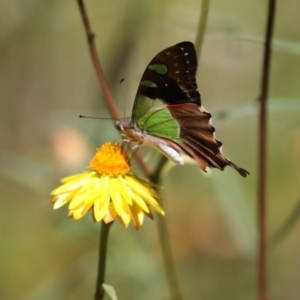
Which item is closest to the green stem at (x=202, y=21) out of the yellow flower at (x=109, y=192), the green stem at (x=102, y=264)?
the yellow flower at (x=109, y=192)

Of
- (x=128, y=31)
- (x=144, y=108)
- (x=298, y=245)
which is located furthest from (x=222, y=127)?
(x=144, y=108)

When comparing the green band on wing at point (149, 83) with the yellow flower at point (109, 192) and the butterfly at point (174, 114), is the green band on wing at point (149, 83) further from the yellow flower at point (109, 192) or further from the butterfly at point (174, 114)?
the yellow flower at point (109, 192)

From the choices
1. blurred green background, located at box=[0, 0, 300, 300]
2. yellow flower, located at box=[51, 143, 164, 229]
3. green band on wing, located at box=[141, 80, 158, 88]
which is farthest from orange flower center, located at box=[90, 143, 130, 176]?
blurred green background, located at box=[0, 0, 300, 300]

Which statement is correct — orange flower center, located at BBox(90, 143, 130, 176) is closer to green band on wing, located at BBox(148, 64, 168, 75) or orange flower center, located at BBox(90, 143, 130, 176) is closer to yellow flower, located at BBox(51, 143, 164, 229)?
yellow flower, located at BBox(51, 143, 164, 229)

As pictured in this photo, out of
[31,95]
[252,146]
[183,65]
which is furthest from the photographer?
[31,95]

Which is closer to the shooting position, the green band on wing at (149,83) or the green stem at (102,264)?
the green stem at (102,264)

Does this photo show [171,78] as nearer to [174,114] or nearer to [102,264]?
[174,114]

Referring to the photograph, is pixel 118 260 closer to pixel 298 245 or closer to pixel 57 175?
pixel 57 175
